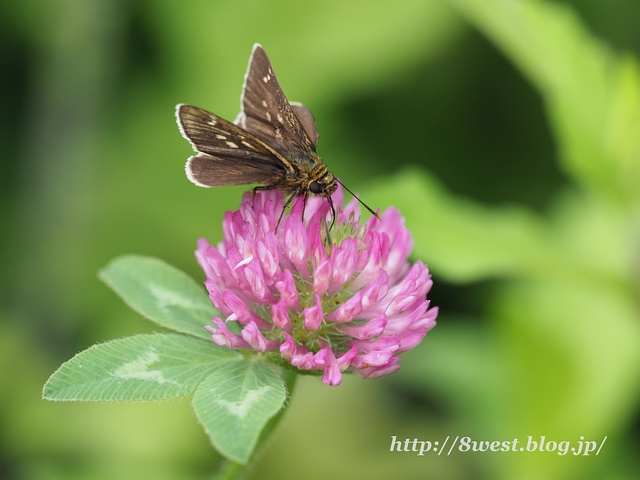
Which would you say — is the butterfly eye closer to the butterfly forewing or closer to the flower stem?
the butterfly forewing

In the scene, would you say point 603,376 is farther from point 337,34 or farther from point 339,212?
point 337,34

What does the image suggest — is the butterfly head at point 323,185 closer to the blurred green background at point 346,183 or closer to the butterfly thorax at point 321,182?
the butterfly thorax at point 321,182

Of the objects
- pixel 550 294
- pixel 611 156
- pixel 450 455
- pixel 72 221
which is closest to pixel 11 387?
pixel 72 221

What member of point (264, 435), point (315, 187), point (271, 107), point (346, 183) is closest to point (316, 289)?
point (315, 187)

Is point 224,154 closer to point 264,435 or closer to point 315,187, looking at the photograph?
point 315,187

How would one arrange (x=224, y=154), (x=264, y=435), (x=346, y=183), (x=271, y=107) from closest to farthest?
(x=264, y=435) → (x=224, y=154) → (x=271, y=107) → (x=346, y=183)

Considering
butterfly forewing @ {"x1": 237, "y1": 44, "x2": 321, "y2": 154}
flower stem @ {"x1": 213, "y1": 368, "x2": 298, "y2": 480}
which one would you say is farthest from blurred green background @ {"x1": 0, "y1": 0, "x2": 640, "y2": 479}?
flower stem @ {"x1": 213, "y1": 368, "x2": 298, "y2": 480}
